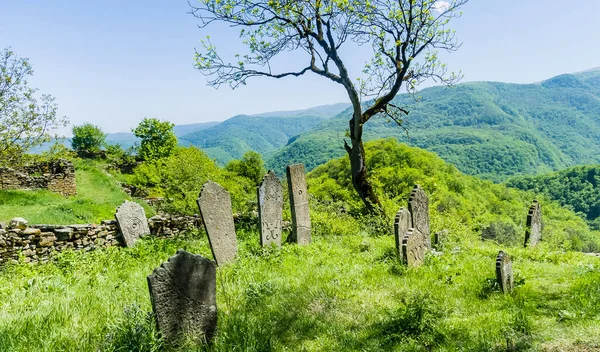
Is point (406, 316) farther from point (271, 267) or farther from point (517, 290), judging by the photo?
point (271, 267)

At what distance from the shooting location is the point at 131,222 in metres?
10.4

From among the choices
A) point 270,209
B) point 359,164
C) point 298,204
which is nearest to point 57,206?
point 270,209

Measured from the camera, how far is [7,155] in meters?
15.1

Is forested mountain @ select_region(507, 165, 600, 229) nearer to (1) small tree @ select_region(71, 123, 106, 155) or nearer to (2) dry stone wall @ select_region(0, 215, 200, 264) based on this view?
(2) dry stone wall @ select_region(0, 215, 200, 264)

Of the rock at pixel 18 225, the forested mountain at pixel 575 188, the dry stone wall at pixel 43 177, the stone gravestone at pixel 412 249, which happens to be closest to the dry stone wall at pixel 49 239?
the rock at pixel 18 225

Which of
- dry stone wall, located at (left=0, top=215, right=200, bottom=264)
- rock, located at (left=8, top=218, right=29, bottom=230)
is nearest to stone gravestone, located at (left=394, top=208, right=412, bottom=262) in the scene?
dry stone wall, located at (left=0, top=215, right=200, bottom=264)

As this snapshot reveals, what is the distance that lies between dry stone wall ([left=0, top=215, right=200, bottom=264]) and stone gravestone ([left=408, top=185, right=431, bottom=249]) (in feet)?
24.8

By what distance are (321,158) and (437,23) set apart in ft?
368

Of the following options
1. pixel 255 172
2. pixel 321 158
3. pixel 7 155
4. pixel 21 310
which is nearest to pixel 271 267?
pixel 21 310

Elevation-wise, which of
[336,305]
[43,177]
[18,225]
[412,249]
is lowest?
[336,305]

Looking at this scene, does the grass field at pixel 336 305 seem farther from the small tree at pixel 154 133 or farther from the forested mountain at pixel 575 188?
the forested mountain at pixel 575 188

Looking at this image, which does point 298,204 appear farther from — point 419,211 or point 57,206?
point 57,206

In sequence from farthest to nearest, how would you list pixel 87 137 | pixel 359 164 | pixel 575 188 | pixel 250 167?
1. pixel 575 188
2. pixel 87 137
3. pixel 250 167
4. pixel 359 164

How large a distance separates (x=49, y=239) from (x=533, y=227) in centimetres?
1194
